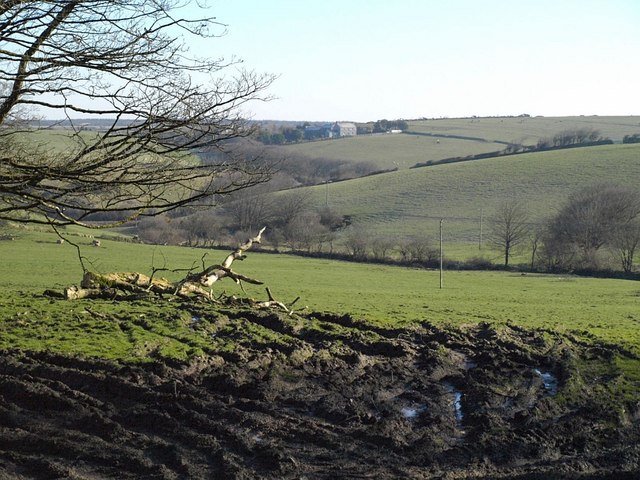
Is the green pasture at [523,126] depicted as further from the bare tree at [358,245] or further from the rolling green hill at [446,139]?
the bare tree at [358,245]

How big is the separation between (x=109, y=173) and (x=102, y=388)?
3.20m

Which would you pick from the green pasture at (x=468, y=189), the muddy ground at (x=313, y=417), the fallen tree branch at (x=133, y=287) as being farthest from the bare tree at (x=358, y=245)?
the muddy ground at (x=313, y=417)

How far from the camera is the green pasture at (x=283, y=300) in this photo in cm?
1475

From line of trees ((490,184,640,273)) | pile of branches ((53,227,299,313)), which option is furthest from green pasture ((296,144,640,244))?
pile of branches ((53,227,299,313))

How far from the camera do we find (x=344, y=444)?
32.4ft

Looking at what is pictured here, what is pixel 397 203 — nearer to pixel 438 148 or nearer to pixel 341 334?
pixel 438 148

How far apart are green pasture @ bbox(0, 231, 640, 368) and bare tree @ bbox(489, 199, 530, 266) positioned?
8.71 meters

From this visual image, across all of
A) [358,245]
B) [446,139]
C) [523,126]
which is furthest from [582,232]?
[523,126]

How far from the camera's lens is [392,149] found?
127812mm

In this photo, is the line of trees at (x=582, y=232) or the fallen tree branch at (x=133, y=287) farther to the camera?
the line of trees at (x=582, y=232)

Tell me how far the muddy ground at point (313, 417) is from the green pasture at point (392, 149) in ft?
317

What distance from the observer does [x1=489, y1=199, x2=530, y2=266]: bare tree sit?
6338cm

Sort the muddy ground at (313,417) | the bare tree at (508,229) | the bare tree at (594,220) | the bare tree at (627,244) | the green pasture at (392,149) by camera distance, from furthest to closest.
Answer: the green pasture at (392,149) → the bare tree at (508,229) → the bare tree at (594,220) → the bare tree at (627,244) → the muddy ground at (313,417)

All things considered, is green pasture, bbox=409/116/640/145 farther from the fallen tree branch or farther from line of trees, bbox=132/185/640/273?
the fallen tree branch
